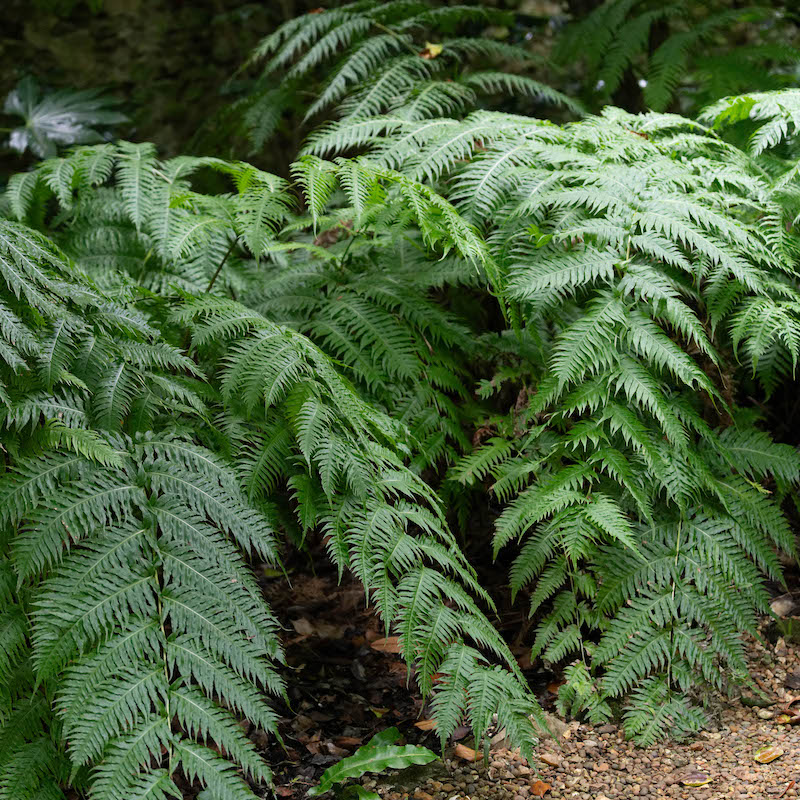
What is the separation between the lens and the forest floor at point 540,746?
68.2 inches

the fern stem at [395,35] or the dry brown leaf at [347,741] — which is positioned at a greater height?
the fern stem at [395,35]

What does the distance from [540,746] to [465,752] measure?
185mm

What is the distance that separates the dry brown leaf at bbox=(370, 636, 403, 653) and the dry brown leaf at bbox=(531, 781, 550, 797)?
0.67m

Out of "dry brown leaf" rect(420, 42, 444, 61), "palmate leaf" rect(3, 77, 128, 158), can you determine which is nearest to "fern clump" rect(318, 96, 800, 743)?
"dry brown leaf" rect(420, 42, 444, 61)

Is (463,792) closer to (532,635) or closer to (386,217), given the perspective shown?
(532,635)

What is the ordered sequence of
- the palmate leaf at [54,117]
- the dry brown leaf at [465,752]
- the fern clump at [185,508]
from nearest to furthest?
the fern clump at [185,508]
the dry brown leaf at [465,752]
the palmate leaf at [54,117]

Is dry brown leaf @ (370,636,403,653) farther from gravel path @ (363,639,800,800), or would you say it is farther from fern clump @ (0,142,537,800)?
gravel path @ (363,639,800,800)


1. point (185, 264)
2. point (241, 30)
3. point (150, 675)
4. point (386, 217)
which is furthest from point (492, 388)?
point (241, 30)

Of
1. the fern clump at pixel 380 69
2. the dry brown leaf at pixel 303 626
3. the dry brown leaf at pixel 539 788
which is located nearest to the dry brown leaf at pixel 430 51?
the fern clump at pixel 380 69

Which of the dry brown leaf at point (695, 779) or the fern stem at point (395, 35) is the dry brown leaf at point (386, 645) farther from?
the fern stem at point (395, 35)

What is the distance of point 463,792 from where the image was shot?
1.74m

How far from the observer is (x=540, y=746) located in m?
1.87

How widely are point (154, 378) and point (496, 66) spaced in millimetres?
3681

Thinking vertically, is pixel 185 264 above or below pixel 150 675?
above
